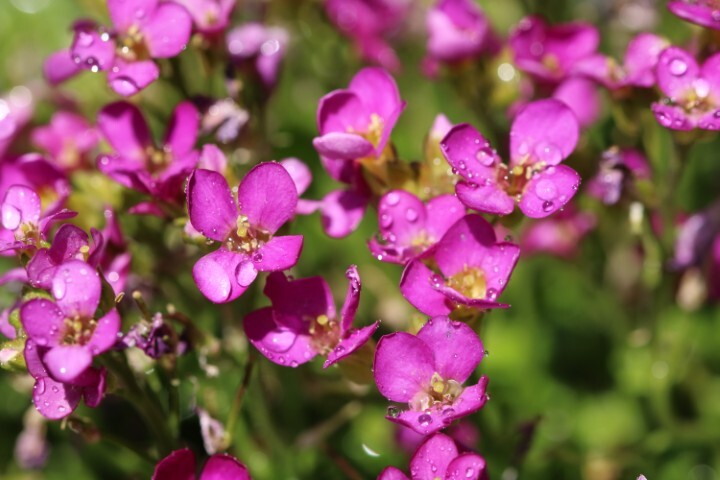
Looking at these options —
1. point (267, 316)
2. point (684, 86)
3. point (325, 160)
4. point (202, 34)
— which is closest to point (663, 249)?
point (684, 86)

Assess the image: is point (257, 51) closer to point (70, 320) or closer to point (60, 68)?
point (60, 68)

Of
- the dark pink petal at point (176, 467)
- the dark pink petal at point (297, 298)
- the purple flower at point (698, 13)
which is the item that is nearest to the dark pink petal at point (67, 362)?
the dark pink petal at point (176, 467)

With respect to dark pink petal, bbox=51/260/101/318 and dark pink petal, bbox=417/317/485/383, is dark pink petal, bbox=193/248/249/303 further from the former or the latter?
dark pink petal, bbox=417/317/485/383

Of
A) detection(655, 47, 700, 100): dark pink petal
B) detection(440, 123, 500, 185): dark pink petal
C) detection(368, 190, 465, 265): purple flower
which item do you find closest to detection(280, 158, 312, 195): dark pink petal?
detection(368, 190, 465, 265): purple flower

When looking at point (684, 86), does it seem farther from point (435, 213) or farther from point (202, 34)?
point (202, 34)

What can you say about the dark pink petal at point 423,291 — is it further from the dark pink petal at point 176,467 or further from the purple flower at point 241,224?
the dark pink petal at point 176,467

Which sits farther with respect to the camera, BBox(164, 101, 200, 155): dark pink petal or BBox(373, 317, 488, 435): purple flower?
BBox(164, 101, 200, 155): dark pink petal
